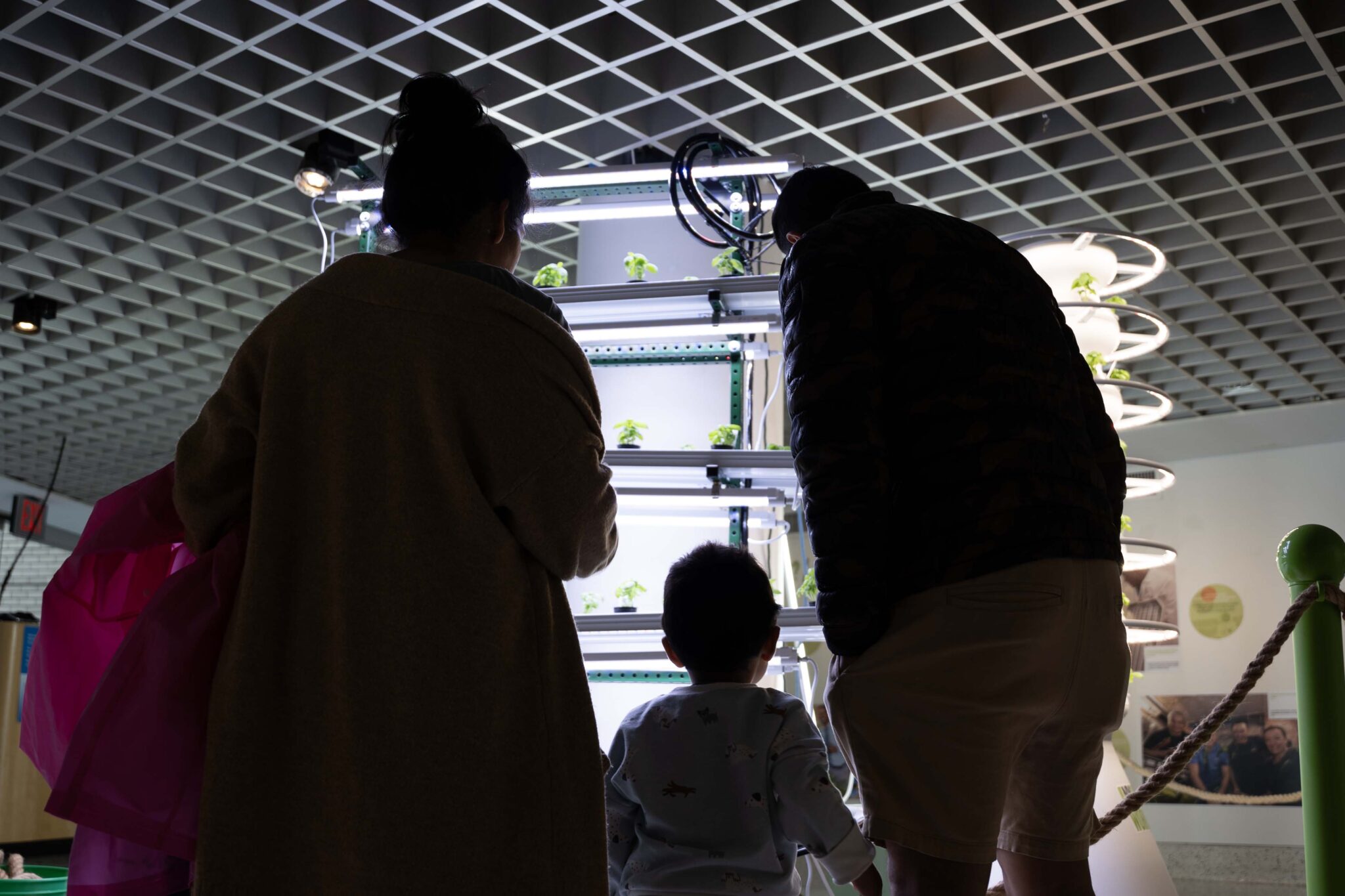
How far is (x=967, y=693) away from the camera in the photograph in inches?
45.8

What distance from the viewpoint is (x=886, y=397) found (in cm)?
129

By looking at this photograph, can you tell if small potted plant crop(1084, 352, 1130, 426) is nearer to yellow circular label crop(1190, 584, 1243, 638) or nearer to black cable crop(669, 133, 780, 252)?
black cable crop(669, 133, 780, 252)

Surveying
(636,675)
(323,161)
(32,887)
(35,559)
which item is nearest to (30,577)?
(35,559)

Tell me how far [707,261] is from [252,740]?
3424 millimetres

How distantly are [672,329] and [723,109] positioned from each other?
2.08 metres

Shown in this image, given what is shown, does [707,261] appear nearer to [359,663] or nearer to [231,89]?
[231,89]

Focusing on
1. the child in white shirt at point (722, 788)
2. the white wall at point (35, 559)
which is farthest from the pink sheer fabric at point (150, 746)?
the white wall at point (35, 559)

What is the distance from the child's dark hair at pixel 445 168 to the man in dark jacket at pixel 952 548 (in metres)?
0.36

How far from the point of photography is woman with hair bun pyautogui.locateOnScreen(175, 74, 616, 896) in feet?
3.25

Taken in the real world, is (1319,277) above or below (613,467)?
above

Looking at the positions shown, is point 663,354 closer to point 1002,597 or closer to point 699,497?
point 699,497

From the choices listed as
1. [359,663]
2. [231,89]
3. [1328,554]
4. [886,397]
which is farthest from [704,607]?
[231,89]

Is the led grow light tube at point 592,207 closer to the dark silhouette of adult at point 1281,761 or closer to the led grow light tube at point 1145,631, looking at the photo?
the led grow light tube at point 1145,631

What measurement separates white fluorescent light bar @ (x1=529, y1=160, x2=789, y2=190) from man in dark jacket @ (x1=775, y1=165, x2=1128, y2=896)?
128 centimetres
